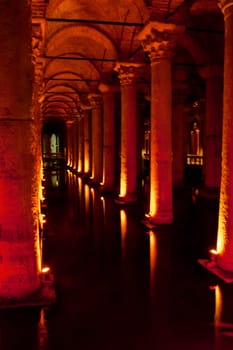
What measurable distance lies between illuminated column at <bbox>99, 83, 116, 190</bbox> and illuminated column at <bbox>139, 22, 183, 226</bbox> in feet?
23.3

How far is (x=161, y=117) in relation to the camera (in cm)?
959

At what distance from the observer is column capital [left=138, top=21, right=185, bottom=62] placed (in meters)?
9.25

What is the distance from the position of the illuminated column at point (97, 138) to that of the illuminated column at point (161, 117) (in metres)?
9.85

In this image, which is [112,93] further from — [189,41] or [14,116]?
[14,116]

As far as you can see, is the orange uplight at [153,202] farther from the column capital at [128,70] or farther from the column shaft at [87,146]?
the column shaft at [87,146]

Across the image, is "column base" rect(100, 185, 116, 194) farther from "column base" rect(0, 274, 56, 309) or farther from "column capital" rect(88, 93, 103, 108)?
"column base" rect(0, 274, 56, 309)

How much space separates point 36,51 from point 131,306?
6.87 meters

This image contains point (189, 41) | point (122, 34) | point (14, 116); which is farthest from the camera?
point (189, 41)

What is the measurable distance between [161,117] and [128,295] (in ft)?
17.4

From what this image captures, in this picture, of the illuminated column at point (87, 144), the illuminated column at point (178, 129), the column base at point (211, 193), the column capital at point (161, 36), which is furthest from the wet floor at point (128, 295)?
the illuminated column at point (87, 144)

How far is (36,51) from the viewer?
377 inches

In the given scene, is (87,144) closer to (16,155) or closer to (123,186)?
(123,186)

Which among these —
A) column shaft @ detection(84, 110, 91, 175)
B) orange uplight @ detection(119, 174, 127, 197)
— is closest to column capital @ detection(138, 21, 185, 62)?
orange uplight @ detection(119, 174, 127, 197)

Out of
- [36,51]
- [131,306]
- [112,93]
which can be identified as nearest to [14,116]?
[131,306]
